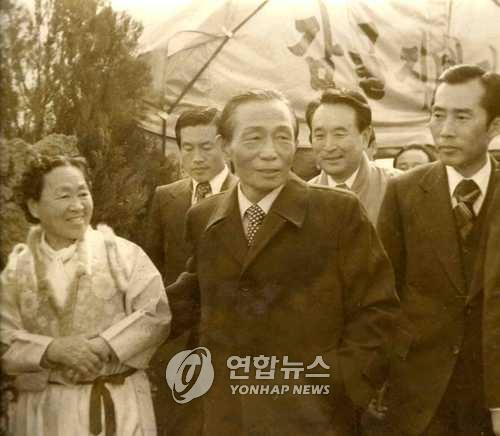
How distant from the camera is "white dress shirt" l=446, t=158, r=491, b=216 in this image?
6.76 ft

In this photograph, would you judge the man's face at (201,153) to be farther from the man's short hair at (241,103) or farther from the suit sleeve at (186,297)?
the suit sleeve at (186,297)

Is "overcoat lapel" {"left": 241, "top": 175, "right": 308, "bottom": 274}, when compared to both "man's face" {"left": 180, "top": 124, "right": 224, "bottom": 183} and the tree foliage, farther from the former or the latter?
the tree foliage

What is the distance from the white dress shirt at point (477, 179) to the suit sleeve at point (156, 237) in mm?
851

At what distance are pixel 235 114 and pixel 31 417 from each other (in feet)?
3.53

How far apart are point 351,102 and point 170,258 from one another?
71 centimetres

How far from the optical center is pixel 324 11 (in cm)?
221

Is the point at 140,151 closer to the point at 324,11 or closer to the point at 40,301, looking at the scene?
the point at 40,301

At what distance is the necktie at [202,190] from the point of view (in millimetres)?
2154

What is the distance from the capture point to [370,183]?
2105 mm

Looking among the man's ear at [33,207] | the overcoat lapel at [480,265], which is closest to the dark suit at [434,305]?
the overcoat lapel at [480,265]

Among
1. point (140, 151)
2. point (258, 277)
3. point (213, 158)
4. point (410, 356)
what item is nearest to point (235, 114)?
point (213, 158)

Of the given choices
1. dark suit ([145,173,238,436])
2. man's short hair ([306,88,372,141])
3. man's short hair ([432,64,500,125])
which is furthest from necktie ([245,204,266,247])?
man's short hair ([432,64,500,125])

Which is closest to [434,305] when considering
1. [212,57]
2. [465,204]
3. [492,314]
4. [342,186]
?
[492,314]

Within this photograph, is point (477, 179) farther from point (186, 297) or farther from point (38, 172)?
point (38, 172)
